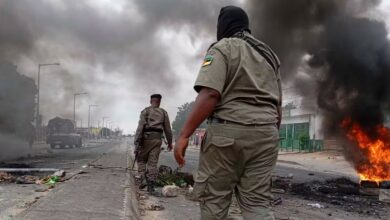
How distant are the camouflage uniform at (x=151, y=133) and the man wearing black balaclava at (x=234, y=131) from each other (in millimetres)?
4795

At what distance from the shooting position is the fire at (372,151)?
9922 mm

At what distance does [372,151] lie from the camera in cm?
1073

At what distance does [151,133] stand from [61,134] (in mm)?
27032

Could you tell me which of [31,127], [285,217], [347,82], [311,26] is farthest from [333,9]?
[31,127]

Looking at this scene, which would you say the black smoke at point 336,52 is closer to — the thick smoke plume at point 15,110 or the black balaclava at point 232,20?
the black balaclava at point 232,20

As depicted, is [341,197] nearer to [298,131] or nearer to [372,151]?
[372,151]

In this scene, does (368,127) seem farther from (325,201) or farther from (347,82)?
(325,201)

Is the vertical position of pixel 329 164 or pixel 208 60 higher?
pixel 208 60

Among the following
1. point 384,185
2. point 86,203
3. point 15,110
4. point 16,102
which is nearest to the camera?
point 86,203

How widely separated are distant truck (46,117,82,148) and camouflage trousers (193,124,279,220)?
31.4 meters

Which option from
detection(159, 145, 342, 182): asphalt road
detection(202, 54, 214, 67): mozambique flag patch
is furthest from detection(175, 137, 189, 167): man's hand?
→ detection(159, 145, 342, 182): asphalt road

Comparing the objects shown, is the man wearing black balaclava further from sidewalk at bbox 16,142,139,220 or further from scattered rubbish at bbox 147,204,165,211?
scattered rubbish at bbox 147,204,165,211

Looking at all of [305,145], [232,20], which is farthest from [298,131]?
[232,20]

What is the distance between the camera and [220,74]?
246cm
